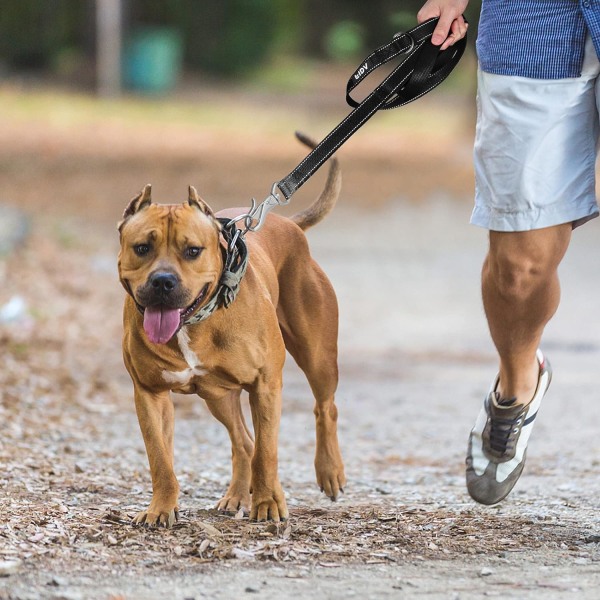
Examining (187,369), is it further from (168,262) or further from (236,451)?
(236,451)

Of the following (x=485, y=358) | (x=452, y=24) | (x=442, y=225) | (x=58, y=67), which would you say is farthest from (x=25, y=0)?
(x=452, y=24)

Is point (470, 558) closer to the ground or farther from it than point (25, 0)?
closer to the ground

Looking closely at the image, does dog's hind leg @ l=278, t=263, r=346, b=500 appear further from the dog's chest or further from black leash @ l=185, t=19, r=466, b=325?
the dog's chest

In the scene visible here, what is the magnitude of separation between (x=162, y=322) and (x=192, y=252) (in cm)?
23

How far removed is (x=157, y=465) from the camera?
4070mm

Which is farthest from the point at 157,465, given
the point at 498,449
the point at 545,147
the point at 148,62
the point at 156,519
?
the point at 148,62

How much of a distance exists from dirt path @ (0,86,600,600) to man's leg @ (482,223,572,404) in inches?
19.1

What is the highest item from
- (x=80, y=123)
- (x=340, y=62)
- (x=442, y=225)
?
(x=340, y=62)

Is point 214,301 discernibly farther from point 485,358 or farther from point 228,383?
point 485,358

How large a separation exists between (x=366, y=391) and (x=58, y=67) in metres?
24.9

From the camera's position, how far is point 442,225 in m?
14.9

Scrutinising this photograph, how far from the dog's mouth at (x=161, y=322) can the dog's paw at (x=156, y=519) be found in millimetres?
574

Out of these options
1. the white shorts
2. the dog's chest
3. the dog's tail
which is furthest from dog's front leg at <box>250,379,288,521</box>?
the dog's tail

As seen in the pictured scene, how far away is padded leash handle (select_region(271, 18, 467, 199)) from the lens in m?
4.41
